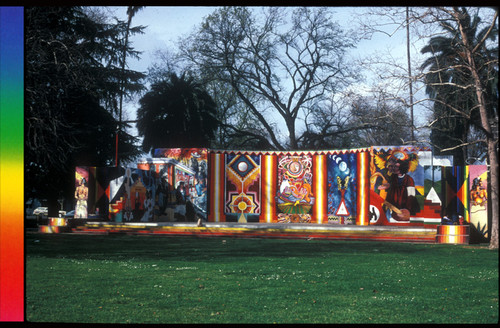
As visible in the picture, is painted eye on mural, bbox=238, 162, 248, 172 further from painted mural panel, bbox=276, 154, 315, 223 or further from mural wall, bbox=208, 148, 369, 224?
painted mural panel, bbox=276, 154, 315, 223

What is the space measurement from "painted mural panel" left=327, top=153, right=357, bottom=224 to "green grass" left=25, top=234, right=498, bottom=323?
10.2 meters

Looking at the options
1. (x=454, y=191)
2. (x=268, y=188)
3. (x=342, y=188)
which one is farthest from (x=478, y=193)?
(x=268, y=188)

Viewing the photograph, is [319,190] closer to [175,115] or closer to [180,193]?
[180,193]

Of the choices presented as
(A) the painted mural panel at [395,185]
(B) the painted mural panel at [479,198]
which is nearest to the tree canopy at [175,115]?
(A) the painted mural panel at [395,185]

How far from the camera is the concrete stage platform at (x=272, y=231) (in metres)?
19.5

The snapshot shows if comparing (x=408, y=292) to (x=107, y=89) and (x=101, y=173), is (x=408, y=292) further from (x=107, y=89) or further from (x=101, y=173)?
(x=107, y=89)

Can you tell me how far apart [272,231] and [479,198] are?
7.47 m

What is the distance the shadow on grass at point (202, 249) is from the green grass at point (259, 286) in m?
0.05

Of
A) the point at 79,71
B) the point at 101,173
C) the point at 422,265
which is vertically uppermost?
the point at 79,71

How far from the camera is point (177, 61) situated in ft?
106

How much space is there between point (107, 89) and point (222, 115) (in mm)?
9618

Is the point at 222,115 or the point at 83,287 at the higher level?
the point at 222,115
